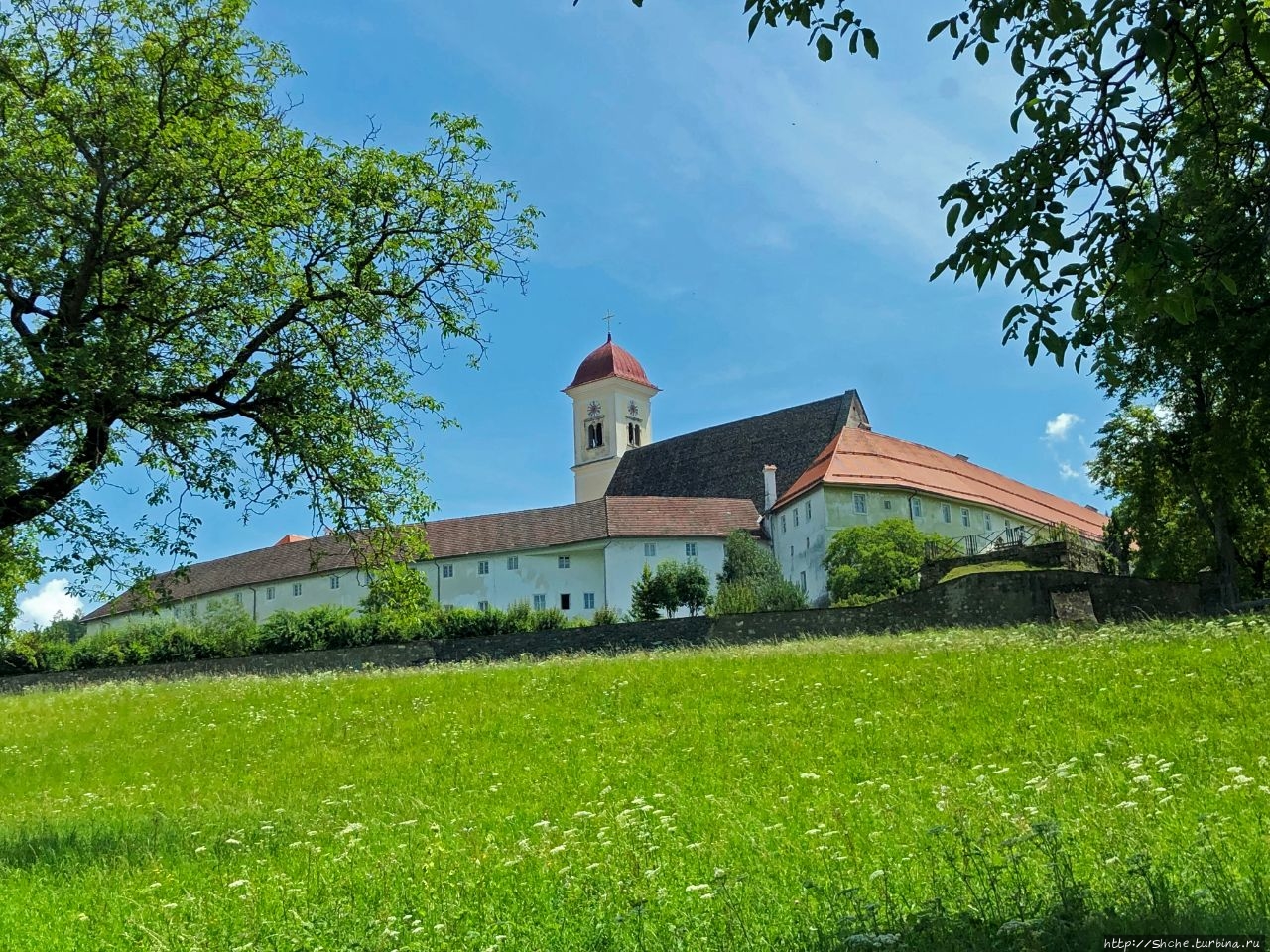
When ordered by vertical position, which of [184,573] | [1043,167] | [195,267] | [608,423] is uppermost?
[608,423]

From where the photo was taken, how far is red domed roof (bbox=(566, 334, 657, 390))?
8956 centimetres

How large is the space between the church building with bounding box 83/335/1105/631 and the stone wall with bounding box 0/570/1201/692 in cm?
1328

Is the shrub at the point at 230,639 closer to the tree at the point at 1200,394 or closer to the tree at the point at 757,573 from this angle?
the tree at the point at 757,573

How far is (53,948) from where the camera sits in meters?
5.79

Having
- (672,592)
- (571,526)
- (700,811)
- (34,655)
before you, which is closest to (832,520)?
(672,592)

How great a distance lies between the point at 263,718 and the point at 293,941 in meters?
14.0

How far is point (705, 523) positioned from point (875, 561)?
1680 cm

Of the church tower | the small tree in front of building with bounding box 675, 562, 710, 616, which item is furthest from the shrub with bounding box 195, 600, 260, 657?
the church tower

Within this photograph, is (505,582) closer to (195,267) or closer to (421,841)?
(195,267)

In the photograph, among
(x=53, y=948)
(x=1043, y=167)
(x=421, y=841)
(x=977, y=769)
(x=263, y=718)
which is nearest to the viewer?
(x=1043, y=167)

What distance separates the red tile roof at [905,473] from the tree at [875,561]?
8593 millimetres

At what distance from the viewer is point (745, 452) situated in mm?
67812

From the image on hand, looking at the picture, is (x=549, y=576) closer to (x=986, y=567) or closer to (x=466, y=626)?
(x=466, y=626)

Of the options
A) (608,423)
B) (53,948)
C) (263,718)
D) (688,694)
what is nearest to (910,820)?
(53,948)
